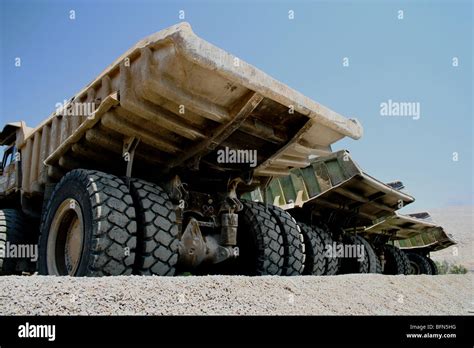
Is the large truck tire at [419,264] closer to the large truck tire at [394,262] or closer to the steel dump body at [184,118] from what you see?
Answer: the large truck tire at [394,262]

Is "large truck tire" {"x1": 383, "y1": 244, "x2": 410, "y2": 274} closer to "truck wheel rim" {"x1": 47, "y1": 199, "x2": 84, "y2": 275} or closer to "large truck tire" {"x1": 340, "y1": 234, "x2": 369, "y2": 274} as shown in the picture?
"large truck tire" {"x1": 340, "y1": 234, "x2": 369, "y2": 274}

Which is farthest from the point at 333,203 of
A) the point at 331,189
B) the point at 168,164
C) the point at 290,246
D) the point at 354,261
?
the point at 168,164

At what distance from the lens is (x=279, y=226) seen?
18.6 feet

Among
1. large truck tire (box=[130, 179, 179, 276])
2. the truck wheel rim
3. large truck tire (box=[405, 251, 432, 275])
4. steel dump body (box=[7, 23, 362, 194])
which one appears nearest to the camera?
steel dump body (box=[7, 23, 362, 194])

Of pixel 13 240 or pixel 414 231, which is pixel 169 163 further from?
pixel 414 231

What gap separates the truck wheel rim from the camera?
445 cm

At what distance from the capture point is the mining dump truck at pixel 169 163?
3.70 m

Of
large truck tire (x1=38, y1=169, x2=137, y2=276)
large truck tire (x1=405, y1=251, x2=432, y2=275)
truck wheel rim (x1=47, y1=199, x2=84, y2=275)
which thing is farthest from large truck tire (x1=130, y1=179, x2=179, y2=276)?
large truck tire (x1=405, y1=251, x2=432, y2=275)

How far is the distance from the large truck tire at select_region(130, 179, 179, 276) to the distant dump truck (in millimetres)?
11

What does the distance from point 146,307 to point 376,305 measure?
2.02m

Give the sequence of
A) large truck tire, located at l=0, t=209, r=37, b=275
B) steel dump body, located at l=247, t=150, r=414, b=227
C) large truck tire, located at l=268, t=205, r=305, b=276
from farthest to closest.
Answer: steel dump body, located at l=247, t=150, r=414, b=227 → large truck tire, located at l=0, t=209, r=37, b=275 → large truck tire, located at l=268, t=205, r=305, b=276

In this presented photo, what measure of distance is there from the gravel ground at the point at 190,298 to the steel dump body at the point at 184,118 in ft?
5.15

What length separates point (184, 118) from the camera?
4.16 meters

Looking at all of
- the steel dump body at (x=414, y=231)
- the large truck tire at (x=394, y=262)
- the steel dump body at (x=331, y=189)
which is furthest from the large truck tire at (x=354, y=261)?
the large truck tire at (x=394, y=262)
